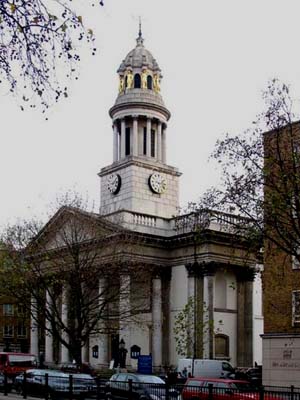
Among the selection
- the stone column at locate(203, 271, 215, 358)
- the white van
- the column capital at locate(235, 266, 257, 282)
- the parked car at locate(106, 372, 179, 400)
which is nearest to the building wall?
the white van

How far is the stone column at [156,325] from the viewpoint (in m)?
67.1

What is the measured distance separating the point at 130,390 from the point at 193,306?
33038 millimetres

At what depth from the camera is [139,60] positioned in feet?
277

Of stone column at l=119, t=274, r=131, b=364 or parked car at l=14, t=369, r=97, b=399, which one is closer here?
parked car at l=14, t=369, r=97, b=399

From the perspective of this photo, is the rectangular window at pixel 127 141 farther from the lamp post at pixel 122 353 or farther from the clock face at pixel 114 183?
the lamp post at pixel 122 353

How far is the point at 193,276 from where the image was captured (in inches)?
2625

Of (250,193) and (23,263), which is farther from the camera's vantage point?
(23,263)

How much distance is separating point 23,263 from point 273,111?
81.0 feet

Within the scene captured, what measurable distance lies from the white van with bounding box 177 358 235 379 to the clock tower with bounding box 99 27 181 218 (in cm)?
2510

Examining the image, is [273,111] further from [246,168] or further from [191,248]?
[191,248]

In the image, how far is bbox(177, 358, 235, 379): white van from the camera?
171 feet

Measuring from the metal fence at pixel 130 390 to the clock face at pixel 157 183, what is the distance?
41.6 meters

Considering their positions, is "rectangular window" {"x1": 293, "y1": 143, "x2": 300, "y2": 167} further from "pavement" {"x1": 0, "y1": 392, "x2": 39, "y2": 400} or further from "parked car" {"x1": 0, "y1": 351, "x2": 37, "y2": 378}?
"parked car" {"x1": 0, "y1": 351, "x2": 37, "y2": 378}

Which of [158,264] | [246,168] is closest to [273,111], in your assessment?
[246,168]
